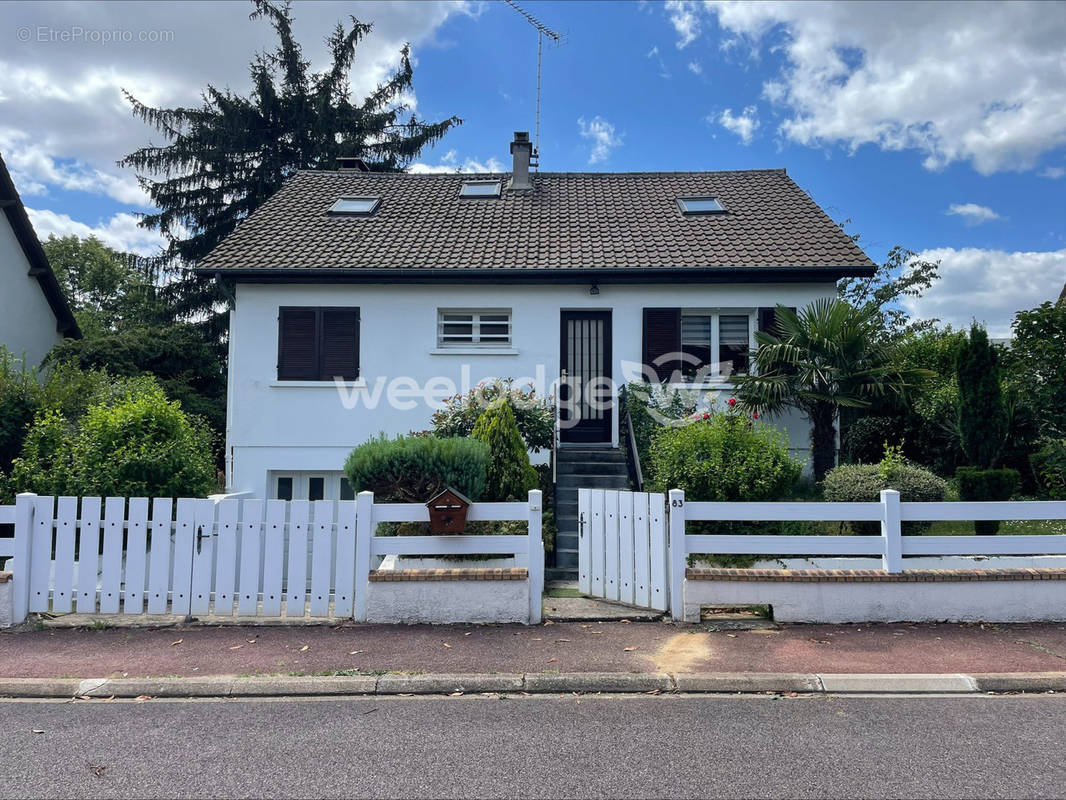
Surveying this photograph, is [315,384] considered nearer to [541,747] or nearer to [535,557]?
[535,557]

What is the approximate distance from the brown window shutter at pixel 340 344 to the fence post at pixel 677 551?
24.0 ft

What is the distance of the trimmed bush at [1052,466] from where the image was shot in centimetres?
1012

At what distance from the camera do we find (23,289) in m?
16.2

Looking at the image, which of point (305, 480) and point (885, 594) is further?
point (305, 480)

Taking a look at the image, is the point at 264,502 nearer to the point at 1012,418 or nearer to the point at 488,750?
the point at 488,750

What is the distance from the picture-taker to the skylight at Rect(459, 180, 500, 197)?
15.5 metres

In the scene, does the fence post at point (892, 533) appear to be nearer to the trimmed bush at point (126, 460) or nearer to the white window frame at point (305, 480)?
the trimmed bush at point (126, 460)

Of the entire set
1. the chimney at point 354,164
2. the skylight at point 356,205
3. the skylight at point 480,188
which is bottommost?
the skylight at point 356,205

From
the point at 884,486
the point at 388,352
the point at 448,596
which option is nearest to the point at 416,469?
the point at 448,596

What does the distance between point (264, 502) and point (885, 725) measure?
17.3 feet

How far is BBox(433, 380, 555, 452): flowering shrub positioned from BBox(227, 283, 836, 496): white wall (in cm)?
144

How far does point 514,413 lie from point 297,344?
14.4ft

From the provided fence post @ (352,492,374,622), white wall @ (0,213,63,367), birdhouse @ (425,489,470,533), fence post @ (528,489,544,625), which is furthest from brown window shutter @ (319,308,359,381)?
white wall @ (0,213,63,367)

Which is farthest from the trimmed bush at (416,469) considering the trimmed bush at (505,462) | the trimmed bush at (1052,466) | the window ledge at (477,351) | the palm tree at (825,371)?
the trimmed bush at (1052,466)
